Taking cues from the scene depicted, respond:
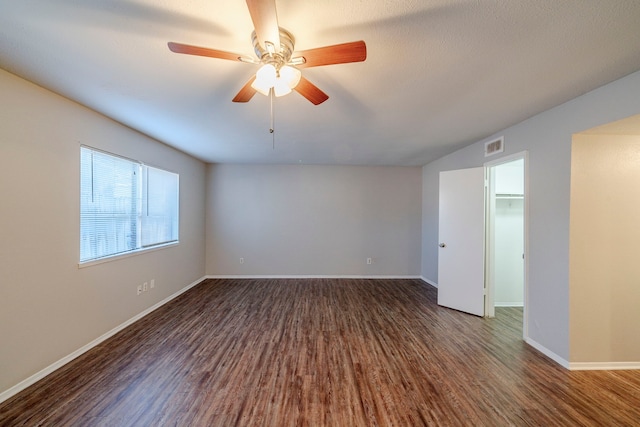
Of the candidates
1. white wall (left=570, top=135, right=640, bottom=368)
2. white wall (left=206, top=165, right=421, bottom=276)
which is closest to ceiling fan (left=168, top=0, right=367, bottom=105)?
white wall (left=570, top=135, right=640, bottom=368)

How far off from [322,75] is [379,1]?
0.67 meters

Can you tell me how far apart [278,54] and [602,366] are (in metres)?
3.76

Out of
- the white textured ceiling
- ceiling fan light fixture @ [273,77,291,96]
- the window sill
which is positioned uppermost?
the white textured ceiling

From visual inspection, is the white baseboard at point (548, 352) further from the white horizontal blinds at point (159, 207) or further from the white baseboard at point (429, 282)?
the white horizontal blinds at point (159, 207)

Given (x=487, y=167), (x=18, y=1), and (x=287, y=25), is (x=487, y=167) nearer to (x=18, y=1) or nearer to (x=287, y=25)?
(x=287, y=25)

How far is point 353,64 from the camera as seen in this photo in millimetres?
1662

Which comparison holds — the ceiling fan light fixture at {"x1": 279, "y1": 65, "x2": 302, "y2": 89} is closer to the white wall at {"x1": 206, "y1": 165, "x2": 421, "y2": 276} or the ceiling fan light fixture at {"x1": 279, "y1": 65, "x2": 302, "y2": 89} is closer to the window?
the window

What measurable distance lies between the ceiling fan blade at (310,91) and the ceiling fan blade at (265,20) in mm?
288

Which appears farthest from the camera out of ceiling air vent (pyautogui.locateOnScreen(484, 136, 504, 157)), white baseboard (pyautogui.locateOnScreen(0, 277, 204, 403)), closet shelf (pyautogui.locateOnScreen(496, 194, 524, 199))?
closet shelf (pyautogui.locateOnScreen(496, 194, 524, 199))

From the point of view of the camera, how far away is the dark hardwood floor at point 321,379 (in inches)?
66.6

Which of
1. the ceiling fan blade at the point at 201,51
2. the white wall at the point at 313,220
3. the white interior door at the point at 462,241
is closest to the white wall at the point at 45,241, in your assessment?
the ceiling fan blade at the point at 201,51

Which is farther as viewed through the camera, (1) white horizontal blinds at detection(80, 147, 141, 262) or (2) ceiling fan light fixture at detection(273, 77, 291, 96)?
(1) white horizontal blinds at detection(80, 147, 141, 262)

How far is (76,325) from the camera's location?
7.72 ft

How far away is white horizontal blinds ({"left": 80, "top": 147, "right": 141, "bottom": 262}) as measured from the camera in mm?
2500
